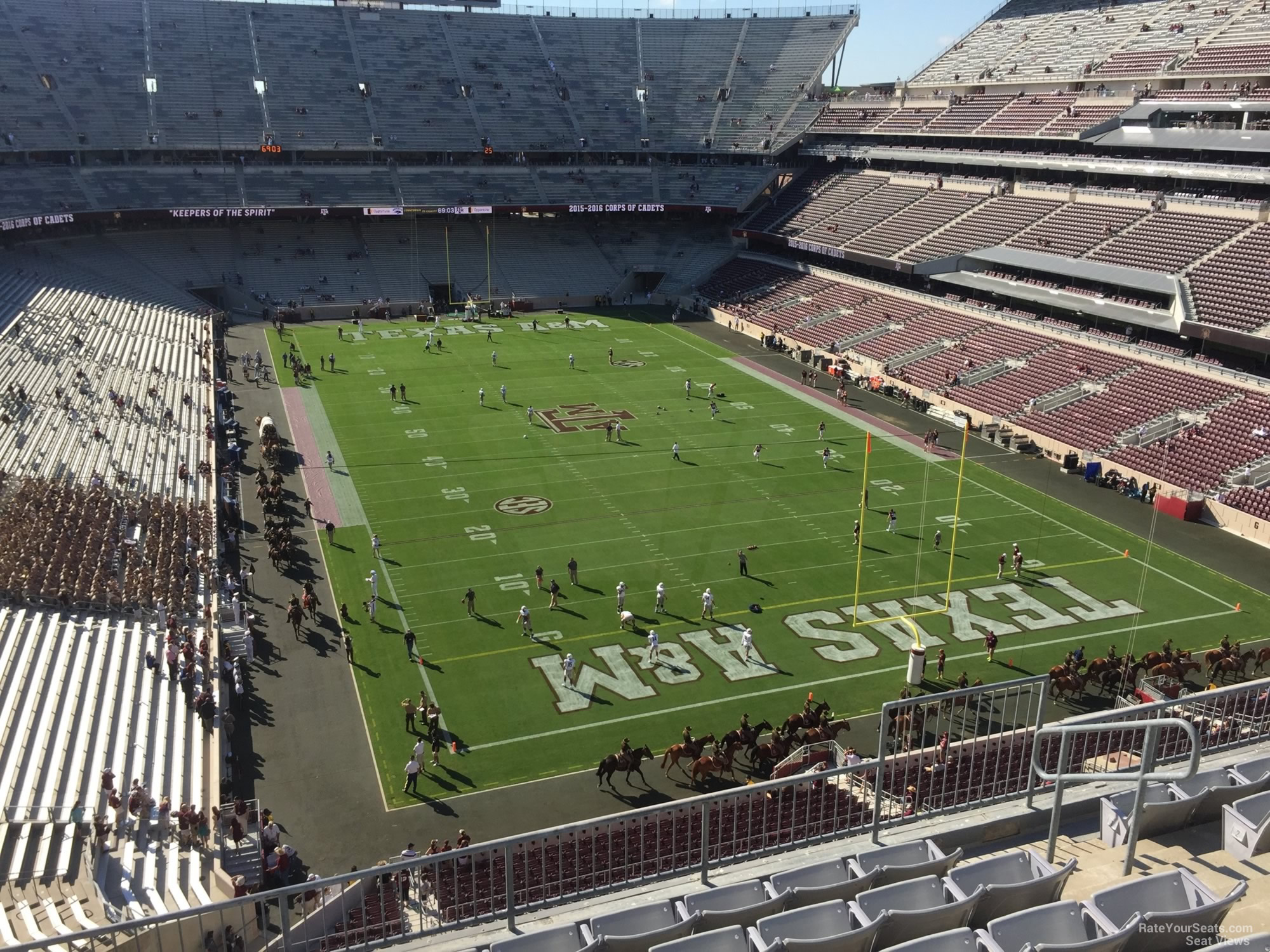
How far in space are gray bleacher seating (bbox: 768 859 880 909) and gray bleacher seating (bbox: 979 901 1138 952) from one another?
1.09 metres

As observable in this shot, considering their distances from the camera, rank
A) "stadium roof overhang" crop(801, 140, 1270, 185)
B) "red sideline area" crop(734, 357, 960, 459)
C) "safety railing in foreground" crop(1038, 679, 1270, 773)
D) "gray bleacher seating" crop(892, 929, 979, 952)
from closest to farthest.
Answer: "gray bleacher seating" crop(892, 929, 979, 952), "safety railing in foreground" crop(1038, 679, 1270, 773), "red sideline area" crop(734, 357, 960, 459), "stadium roof overhang" crop(801, 140, 1270, 185)

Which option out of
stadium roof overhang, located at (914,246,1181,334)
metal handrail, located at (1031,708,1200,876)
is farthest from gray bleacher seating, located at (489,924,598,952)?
stadium roof overhang, located at (914,246,1181,334)

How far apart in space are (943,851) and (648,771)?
968 centimetres

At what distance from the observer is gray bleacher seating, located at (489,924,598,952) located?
24.2ft

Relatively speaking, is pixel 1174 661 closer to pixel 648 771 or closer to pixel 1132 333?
pixel 648 771

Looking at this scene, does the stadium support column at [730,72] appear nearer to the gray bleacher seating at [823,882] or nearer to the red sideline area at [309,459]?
the red sideline area at [309,459]

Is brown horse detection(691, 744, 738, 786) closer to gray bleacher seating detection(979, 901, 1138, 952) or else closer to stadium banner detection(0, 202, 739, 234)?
gray bleacher seating detection(979, 901, 1138, 952)

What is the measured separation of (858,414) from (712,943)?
116 feet

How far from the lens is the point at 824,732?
18359 mm

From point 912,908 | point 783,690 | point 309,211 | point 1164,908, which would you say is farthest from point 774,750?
point 309,211

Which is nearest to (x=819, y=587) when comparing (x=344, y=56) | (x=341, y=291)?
(x=341, y=291)

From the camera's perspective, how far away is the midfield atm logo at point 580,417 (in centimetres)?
3881

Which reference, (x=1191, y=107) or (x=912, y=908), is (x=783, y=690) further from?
(x=1191, y=107)

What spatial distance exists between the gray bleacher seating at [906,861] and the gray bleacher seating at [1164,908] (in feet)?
4.39
